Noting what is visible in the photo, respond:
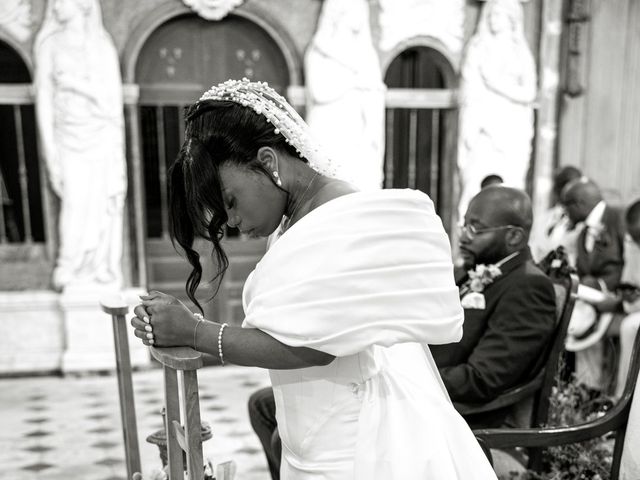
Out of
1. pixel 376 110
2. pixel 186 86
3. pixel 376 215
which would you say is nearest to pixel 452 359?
pixel 376 215

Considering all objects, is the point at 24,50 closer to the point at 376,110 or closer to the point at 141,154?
the point at 141,154

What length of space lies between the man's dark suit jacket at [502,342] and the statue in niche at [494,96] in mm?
4120

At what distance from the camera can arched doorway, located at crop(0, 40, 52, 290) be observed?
608 cm

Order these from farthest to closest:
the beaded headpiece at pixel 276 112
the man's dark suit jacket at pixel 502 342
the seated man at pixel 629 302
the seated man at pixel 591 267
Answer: the seated man at pixel 591 267 < the seated man at pixel 629 302 < the man's dark suit jacket at pixel 502 342 < the beaded headpiece at pixel 276 112

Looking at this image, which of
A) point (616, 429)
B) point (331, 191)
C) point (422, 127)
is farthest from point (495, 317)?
point (422, 127)

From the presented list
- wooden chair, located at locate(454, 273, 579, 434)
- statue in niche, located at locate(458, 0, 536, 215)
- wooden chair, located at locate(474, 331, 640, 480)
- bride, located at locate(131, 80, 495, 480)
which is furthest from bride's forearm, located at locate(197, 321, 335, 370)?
statue in niche, located at locate(458, 0, 536, 215)

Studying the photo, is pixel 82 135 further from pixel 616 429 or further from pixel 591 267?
pixel 616 429

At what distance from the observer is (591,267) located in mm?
4914

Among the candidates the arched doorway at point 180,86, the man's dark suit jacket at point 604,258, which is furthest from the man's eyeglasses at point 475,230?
the arched doorway at point 180,86

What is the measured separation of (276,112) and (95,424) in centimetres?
404

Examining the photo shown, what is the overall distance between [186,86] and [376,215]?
17.1 feet

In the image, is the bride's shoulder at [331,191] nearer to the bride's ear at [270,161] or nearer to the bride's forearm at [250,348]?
the bride's ear at [270,161]

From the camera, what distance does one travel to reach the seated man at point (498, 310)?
8.05 ft

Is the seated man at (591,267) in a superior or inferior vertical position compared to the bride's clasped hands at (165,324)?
inferior
